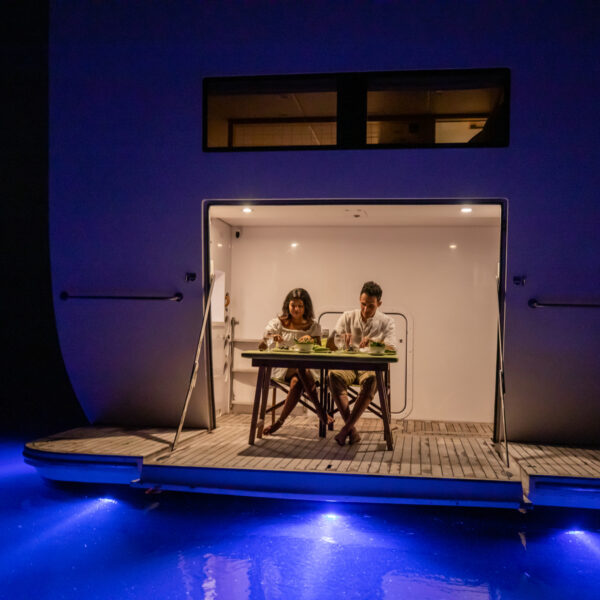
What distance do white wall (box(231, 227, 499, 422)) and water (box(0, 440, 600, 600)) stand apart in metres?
2.16

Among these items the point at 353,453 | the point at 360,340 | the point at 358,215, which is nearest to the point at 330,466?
the point at 353,453

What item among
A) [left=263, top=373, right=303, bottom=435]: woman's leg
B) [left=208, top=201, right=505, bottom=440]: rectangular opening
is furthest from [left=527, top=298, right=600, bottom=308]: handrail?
[left=263, top=373, right=303, bottom=435]: woman's leg

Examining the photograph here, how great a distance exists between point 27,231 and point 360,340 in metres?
8.10

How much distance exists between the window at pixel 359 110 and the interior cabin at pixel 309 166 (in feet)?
0.05

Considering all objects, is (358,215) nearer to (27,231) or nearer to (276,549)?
(276,549)

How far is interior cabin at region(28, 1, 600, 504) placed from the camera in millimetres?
4824

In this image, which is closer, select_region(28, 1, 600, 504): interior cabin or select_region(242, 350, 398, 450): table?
select_region(242, 350, 398, 450): table

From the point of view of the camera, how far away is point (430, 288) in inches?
245

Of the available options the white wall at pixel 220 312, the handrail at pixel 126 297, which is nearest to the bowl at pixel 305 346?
the handrail at pixel 126 297

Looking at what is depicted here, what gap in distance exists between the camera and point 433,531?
378 cm

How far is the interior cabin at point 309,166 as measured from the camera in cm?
482

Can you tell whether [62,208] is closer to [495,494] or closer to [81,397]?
[81,397]

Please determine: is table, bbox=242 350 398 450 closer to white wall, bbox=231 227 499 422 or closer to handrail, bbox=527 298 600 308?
handrail, bbox=527 298 600 308

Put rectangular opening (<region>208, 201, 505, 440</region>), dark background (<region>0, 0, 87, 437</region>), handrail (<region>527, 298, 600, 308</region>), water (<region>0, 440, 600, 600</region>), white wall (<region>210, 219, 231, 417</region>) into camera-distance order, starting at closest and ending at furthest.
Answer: water (<region>0, 440, 600, 600</region>) < handrail (<region>527, 298, 600, 308</region>) < white wall (<region>210, 219, 231, 417</region>) < rectangular opening (<region>208, 201, 505, 440</region>) < dark background (<region>0, 0, 87, 437</region>)
